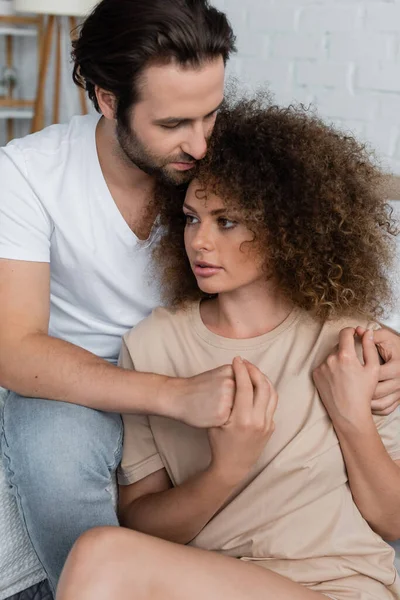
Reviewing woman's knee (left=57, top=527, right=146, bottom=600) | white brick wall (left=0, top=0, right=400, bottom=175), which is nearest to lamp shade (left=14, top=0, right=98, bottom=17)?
white brick wall (left=0, top=0, right=400, bottom=175)

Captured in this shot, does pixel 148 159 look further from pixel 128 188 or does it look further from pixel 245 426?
pixel 245 426

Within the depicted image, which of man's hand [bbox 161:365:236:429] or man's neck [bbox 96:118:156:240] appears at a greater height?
man's neck [bbox 96:118:156:240]

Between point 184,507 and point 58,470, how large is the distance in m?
0.20

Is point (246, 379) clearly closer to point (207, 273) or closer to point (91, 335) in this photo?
point (207, 273)

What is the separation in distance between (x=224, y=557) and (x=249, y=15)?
92.3 inches

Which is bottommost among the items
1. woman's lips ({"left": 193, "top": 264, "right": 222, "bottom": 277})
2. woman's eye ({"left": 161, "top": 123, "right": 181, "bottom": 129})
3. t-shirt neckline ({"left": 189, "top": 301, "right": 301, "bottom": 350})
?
t-shirt neckline ({"left": 189, "top": 301, "right": 301, "bottom": 350})

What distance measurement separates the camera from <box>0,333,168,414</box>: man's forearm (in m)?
1.30

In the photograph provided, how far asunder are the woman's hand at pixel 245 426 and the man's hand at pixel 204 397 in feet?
0.04

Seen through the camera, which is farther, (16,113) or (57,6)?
(16,113)

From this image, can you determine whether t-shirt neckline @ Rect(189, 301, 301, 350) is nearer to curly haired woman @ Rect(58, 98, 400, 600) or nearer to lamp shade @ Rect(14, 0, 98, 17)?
curly haired woman @ Rect(58, 98, 400, 600)

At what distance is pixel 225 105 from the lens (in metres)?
1.50

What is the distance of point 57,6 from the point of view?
3680 mm

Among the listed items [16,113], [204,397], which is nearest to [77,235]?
[204,397]

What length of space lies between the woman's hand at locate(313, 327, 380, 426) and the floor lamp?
257 centimetres
